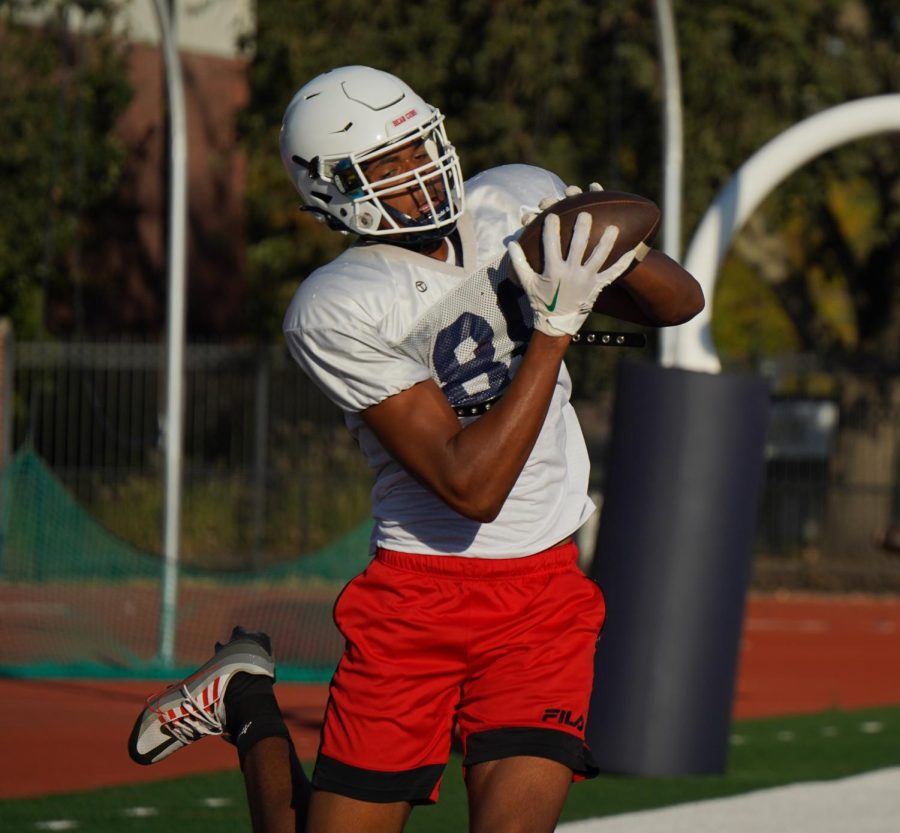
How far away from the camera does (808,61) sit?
18.8 m

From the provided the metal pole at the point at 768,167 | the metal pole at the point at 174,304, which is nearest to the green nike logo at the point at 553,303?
the metal pole at the point at 768,167

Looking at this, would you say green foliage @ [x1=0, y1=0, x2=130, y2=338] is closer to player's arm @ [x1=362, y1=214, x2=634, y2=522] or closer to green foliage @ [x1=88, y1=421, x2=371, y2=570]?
green foliage @ [x1=88, y1=421, x2=371, y2=570]

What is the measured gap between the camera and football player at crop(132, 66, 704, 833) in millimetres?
3582

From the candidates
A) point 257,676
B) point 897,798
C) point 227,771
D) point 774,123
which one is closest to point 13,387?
point 774,123

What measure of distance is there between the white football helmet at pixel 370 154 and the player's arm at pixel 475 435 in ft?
1.15

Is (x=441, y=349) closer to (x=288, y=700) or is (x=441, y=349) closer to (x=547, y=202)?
(x=547, y=202)

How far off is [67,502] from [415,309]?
9.14m

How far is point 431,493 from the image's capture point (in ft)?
12.0

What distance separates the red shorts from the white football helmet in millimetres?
697

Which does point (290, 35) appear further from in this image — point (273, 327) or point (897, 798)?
point (897, 798)

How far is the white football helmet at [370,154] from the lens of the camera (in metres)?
3.64

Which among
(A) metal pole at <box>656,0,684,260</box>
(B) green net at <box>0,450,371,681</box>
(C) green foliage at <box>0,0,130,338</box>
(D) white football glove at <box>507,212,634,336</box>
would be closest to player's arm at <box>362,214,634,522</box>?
(D) white football glove at <box>507,212,634,336</box>

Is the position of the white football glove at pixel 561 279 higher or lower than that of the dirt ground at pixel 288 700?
higher

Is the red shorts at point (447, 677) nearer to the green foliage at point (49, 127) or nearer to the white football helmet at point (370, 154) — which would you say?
the white football helmet at point (370, 154)
